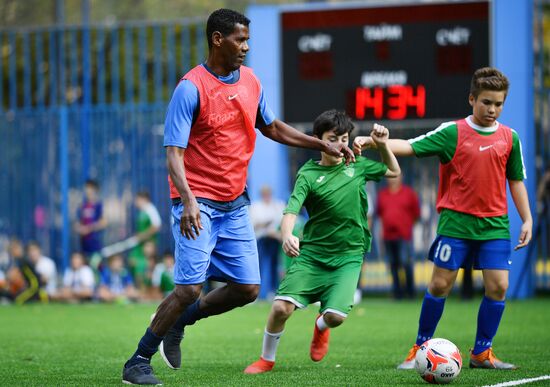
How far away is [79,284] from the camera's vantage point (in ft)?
56.6

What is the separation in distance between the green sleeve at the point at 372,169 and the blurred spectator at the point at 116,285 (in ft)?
33.2

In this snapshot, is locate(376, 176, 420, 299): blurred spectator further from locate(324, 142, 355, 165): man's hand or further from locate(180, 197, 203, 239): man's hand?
locate(180, 197, 203, 239): man's hand

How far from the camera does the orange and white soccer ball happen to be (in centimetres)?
647

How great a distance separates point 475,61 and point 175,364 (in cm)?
950

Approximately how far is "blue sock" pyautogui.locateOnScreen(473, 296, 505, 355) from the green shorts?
0.94m

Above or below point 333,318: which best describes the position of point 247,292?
above

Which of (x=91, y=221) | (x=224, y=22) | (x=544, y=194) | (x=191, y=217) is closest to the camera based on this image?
(x=191, y=217)

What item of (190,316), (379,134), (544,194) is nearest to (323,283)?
(190,316)

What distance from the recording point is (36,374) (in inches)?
288

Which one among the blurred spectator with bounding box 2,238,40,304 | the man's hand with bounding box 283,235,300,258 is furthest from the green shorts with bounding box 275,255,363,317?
the blurred spectator with bounding box 2,238,40,304

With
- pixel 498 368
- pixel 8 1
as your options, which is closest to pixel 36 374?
pixel 498 368

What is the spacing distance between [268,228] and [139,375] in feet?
32.3

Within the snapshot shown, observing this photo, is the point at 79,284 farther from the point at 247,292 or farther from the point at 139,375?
the point at 139,375

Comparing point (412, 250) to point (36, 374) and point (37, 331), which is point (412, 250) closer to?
point (37, 331)
